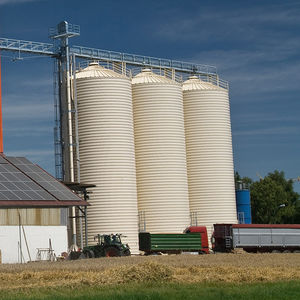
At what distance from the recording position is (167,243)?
60312mm

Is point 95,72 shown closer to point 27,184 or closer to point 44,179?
point 44,179

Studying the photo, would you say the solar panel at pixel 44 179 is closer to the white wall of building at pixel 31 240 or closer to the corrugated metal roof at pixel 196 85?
the white wall of building at pixel 31 240

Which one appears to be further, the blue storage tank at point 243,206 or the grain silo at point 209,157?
the blue storage tank at point 243,206

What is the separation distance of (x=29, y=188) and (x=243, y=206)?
38406 mm

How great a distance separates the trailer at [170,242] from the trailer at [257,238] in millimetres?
2299

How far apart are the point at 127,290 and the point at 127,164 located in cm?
4039

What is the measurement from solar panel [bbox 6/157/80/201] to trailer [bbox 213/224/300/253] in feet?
55.5

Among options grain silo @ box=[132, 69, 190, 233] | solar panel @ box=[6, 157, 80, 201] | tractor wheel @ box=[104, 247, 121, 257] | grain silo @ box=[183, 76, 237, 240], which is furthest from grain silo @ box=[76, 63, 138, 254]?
tractor wheel @ box=[104, 247, 121, 257]

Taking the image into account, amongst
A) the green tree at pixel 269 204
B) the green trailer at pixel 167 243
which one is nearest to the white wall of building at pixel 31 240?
the green trailer at pixel 167 243

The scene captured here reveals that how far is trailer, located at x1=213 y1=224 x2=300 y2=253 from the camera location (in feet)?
207

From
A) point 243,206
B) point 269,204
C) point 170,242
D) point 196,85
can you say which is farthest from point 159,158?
point 269,204

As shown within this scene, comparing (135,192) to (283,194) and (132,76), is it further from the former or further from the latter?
(283,194)

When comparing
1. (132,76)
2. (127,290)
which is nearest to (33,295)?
(127,290)

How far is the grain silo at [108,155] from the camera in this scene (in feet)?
208
